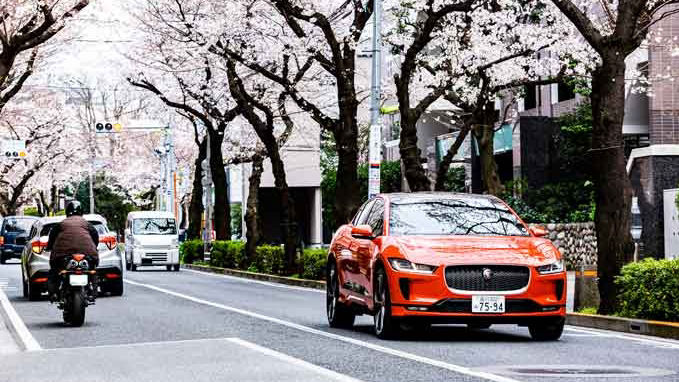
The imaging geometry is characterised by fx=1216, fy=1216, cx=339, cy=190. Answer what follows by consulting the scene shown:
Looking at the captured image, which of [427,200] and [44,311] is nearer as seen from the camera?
[427,200]

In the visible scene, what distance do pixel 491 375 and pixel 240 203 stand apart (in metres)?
64.0

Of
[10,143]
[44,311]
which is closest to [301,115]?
[10,143]

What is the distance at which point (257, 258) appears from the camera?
37.7 meters

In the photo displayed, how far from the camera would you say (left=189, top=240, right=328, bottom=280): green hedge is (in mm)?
30453

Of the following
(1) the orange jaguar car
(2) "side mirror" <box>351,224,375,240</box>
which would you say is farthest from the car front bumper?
(2) "side mirror" <box>351,224,375,240</box>

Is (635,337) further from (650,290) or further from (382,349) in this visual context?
(382,349)

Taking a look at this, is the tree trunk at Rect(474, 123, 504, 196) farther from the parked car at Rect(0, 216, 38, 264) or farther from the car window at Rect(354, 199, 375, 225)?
the parked car at Rect(0, 216, 38, 264)

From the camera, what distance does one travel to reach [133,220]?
4491 cm

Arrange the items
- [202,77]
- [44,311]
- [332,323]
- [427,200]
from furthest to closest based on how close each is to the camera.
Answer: [202,77]
[44,311]
[332,323]
[427,200]

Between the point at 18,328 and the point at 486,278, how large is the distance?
6.74 meters

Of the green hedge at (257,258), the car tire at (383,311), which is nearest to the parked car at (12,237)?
the green hedge at (257,258)

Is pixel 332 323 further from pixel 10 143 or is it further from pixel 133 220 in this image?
pixel 10 143

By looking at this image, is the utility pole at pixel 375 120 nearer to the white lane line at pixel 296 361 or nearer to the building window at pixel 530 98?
the white lane line at pixel 296 361

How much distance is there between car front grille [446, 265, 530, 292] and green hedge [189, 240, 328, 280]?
16977 mm
